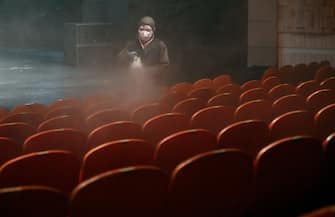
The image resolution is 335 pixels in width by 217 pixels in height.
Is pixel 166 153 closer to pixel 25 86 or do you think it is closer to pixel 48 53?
pixel 25 86

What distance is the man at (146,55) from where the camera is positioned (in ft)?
23.2

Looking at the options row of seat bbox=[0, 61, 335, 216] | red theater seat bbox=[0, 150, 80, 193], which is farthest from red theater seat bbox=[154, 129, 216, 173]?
red theater seat bbox=[0, 150, 80, 193]

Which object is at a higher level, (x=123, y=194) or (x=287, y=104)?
(x=287, y=104)

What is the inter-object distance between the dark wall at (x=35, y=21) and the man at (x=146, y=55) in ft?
26.8

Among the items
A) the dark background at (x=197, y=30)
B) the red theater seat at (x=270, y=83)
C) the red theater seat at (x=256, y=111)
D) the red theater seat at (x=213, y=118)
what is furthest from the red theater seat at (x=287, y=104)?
the dark background at (x=197, y=30)

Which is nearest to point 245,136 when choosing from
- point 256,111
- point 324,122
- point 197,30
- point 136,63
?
point 324,122

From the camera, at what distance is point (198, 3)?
949cm

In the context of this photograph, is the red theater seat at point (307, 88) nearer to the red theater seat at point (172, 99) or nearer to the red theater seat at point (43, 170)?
the red theater seat at point (172, 99)

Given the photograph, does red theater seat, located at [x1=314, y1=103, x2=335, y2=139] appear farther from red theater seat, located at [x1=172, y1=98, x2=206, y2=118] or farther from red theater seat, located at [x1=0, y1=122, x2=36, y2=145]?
red theater seat, located at [x1=0, y1=122, x2=36, y2=145]

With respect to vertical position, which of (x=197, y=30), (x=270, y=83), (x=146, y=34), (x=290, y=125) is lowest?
(x=290, y=125)

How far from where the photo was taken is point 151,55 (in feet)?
23.4

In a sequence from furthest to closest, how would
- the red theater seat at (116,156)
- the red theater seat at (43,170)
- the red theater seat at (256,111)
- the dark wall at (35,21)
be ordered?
the dark wall at (35,21) → the red theater seat at (256,111) → the red theater seat at (116,156) → the red theater seat at (43,170)

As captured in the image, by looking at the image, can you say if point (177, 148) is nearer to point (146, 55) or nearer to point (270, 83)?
point (270, 83)

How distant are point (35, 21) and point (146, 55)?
33.0ft
